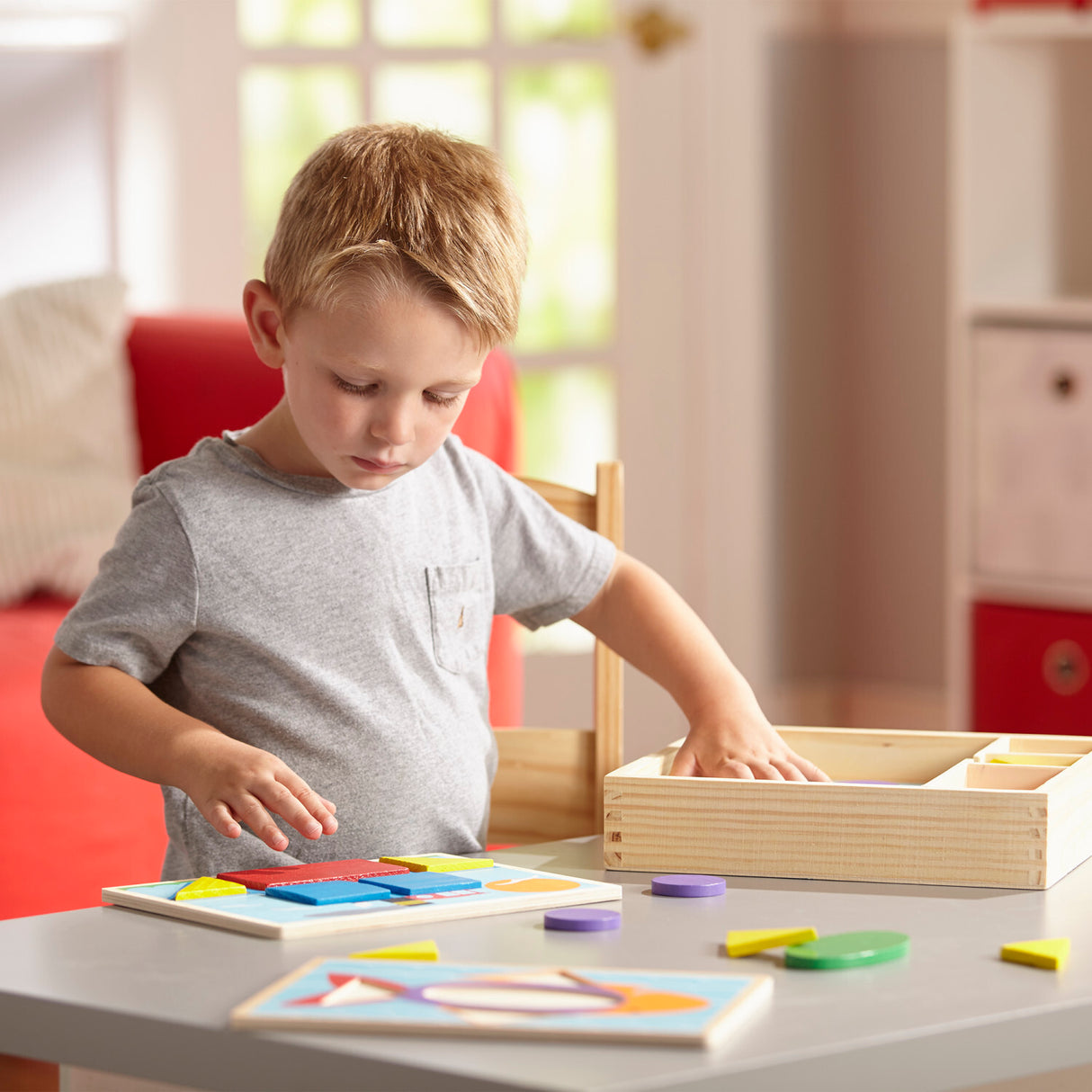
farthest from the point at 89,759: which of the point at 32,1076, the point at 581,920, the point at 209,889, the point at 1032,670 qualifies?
the point at 1032,670

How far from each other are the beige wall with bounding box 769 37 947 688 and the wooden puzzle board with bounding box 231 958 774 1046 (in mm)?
2464

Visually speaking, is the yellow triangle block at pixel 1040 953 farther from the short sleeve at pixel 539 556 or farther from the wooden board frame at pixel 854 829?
the short sleeve at pixel 539 556

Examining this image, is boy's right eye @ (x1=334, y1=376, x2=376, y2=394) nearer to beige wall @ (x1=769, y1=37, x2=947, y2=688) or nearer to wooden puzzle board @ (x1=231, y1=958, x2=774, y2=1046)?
wooden puzzle board @ (x1=231, y1=958, x2=774, y2=1046)

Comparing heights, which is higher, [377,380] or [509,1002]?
[377,380]

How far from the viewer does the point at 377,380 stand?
92 centimetres

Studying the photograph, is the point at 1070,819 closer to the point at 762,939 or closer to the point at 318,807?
the point at 762,939

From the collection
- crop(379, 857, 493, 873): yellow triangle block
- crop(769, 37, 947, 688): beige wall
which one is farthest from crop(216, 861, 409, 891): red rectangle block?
crop(769, 37, 947, 688): beige wall

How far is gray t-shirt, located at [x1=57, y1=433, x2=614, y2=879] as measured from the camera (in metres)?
0.98

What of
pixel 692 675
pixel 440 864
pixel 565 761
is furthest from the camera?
pixel 565 761

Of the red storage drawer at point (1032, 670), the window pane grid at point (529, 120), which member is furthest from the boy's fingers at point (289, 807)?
the window pane grid at point (529, 120)

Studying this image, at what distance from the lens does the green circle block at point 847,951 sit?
673 mm

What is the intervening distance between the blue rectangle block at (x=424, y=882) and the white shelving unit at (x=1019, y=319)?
5.39 ft

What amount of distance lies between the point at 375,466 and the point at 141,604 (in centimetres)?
15

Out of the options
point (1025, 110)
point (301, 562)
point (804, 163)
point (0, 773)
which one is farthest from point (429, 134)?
point (804, 163)
